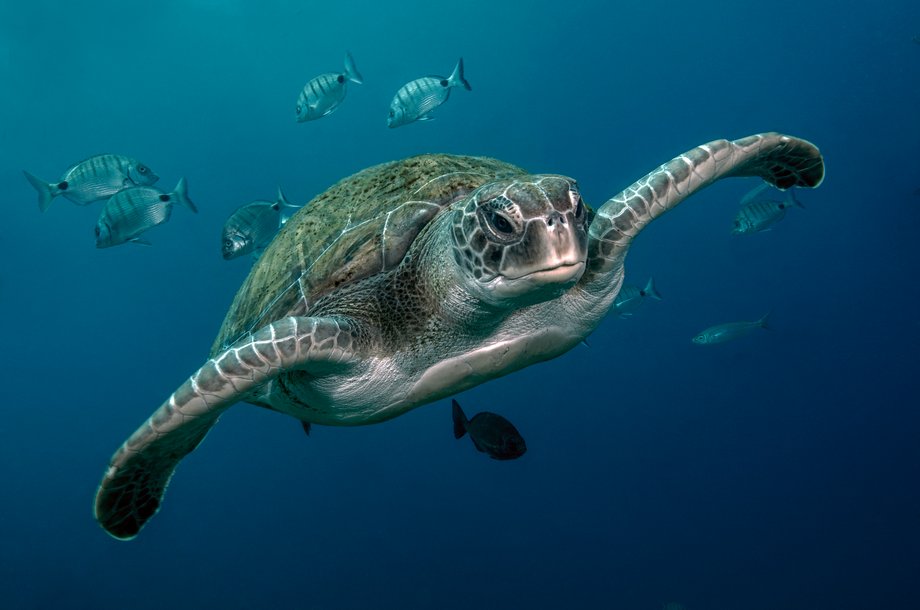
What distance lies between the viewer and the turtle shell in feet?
11.5

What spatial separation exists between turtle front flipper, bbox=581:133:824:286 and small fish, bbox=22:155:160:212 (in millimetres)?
5768

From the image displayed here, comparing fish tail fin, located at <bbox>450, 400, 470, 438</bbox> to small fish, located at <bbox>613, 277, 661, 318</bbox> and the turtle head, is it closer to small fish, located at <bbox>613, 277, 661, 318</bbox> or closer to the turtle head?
the turtle head

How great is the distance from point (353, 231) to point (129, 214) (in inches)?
149

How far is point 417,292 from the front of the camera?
10.7 feet

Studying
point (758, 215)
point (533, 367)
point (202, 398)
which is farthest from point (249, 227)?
point (533, 367)

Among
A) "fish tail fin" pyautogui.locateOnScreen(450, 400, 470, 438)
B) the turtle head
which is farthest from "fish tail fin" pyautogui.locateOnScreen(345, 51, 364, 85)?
the turtle head

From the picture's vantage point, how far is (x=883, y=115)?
33.5 meters

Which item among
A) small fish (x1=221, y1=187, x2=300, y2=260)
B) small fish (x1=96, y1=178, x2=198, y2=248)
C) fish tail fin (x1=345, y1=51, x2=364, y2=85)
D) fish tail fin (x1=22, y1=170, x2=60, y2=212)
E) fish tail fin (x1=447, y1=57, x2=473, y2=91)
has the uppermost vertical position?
fish tail fin (x1=345, y1=51, x2=364, y2=85)

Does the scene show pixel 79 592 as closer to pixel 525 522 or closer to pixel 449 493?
pixel 449 493

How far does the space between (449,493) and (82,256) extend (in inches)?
1478

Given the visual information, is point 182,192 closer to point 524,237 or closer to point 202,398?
point 202,398

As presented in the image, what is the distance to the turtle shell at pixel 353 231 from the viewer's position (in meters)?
3.50

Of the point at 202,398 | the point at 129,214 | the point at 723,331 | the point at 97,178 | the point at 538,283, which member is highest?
the point at 97,178

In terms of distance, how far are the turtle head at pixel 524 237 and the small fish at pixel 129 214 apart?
4.85 metres
